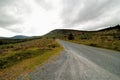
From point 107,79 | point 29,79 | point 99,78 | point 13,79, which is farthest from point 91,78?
point 13,79

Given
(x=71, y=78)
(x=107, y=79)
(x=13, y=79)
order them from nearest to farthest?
(x=107, y=79) → (x=71, y=78) → (x=13, y=79)

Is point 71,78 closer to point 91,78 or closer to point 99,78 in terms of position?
point 91,78

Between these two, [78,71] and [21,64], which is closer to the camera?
[78,71]

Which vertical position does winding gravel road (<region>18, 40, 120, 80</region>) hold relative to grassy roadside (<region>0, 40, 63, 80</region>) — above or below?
above

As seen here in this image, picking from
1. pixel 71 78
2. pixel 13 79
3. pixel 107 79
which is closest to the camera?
pixel 107 79

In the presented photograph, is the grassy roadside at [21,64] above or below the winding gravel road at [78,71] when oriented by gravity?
below

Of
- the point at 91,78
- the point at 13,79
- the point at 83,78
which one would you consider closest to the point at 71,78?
the point at 83,78

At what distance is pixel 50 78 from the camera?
10195 millimetres

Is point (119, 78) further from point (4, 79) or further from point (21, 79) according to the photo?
point (4, 79)

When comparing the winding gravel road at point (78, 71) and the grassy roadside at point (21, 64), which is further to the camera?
the grassy roadside at point (21, 64)

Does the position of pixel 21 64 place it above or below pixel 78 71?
below

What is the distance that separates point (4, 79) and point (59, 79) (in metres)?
5.59

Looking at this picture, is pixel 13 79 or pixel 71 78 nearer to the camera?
pixel 71 78

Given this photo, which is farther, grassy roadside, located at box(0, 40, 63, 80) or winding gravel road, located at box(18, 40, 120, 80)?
grassy roadside, located at box(0, 40, 63, 80)
